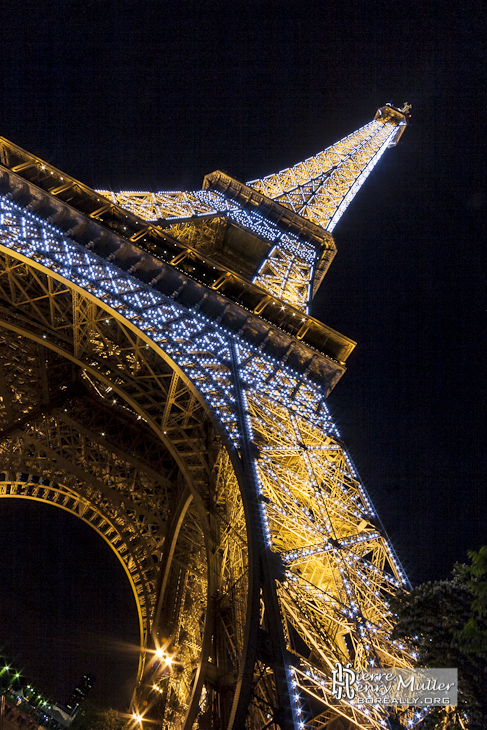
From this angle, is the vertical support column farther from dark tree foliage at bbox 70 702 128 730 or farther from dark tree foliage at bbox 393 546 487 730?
dark tree foliage at bbox 70 702 128 730

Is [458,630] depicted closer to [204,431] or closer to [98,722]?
[98,722]

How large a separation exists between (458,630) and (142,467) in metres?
18.2

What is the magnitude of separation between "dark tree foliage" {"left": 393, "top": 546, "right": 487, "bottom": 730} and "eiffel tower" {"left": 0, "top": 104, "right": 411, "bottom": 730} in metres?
1.36

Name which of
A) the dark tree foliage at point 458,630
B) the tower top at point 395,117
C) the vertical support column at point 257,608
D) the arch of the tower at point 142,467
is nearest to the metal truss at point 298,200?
the tower top at point 395,117

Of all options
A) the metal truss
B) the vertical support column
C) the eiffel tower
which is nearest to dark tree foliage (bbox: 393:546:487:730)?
the eiffel tower

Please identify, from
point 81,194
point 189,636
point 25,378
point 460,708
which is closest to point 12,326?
point 81,194

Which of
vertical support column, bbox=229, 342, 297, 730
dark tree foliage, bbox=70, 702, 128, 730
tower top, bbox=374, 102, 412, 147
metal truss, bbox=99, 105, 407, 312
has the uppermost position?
tower top, bbox=374, 102, 412, 147

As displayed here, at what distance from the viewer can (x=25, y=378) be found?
925 inches

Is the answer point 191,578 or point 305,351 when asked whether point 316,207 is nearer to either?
point 305,351

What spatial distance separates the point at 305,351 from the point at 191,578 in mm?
8643

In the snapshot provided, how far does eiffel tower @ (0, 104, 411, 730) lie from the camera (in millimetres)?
9188

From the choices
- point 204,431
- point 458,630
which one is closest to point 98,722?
point 204,431

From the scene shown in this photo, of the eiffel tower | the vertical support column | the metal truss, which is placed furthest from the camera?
the metal truss

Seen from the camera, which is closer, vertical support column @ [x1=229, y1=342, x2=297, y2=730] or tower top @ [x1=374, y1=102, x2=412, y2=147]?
vertical support column @ [x1=229, y1=342, x2=297, y2=730]
